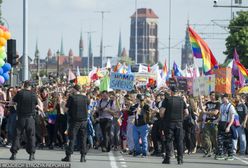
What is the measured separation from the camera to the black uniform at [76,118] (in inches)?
852

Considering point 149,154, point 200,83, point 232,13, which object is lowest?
point 149,154

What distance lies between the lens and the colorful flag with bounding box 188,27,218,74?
35.8 metres

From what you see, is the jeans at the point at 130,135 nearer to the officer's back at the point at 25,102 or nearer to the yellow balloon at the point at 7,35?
the yellow balloon at the point at 7,35

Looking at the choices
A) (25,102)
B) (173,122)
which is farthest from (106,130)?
(25,102)

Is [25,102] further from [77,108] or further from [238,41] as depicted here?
[238,41]

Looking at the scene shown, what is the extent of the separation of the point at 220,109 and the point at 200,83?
4.98 m

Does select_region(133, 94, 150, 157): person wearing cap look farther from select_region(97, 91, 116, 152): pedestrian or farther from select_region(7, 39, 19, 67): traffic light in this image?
select_region(7, 39, 19, 67): traffic light

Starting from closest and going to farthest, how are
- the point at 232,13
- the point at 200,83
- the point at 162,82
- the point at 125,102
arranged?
1. the point at 125,102
2. the point at 200,83
3. the point at 162,82
4. the point at 232,13

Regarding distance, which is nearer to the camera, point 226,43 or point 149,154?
point 149,154

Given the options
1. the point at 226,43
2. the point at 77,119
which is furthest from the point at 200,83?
the point at 226,43

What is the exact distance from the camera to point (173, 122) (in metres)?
22.0

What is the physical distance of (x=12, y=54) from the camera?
27.9 m

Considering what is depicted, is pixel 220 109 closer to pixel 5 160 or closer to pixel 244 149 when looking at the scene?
pixel 244 149

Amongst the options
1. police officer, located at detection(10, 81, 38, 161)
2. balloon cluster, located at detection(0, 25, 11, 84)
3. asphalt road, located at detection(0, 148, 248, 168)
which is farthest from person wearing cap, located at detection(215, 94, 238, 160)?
balloon cluster, located at detection(0, 25, 11, 84)
